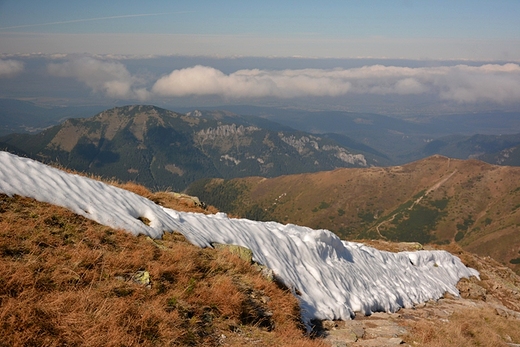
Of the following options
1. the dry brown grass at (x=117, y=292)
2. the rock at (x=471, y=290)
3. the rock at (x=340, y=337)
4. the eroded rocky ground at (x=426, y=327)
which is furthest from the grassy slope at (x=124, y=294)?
the rock at (x=471, y=290)

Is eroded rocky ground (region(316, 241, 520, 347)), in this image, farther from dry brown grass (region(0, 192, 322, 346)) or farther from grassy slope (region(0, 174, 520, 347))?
dry brown grass (region(0, 192, 322, 346))

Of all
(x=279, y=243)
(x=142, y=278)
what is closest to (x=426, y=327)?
(x=279, y=243)

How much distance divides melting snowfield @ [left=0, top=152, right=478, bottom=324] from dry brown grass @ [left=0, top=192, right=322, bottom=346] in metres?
0.94

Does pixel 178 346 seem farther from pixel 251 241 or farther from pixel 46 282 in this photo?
pixel 251 241

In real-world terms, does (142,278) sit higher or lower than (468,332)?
higher

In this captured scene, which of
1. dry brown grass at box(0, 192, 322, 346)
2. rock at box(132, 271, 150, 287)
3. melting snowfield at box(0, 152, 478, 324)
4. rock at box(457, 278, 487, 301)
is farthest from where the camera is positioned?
rock at box(457, 278, 487, 301)

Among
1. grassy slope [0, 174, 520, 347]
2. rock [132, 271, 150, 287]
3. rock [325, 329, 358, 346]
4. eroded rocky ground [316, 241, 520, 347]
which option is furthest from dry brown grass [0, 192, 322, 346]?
eroded rocky ground [316, 241, 520, 347]

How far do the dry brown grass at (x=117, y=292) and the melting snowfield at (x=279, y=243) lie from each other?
0.94 metres

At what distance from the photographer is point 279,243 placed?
16.7 meters

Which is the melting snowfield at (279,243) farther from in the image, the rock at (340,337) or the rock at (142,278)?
the rock at (142,278)

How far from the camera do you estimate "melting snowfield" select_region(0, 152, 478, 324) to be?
37.1ft

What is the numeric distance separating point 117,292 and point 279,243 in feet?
32.3

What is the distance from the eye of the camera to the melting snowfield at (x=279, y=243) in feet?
37.1

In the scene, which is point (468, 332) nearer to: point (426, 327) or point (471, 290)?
point (426, 327)
